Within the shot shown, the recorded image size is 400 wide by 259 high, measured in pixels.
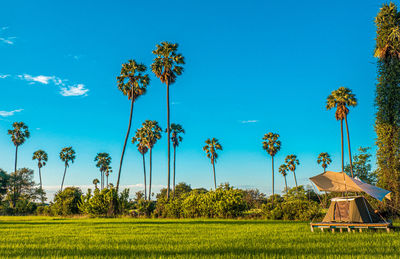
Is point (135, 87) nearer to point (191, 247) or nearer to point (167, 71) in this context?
point (167, 71)

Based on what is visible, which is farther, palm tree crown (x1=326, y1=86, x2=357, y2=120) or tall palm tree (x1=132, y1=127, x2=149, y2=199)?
tall palm tree (x1=132, y1=127, x2=149, y2=199)

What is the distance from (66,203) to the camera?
1683 inches

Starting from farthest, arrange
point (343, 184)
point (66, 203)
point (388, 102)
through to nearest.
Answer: point (66, 203)
point (388, 102)
point (343, 184)

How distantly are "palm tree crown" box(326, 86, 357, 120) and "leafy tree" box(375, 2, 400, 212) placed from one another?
670 inches

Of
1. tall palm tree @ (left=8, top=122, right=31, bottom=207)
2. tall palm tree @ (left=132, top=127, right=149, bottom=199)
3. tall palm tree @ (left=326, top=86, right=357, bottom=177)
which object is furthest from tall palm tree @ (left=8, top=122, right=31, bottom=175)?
tall palm tree @ (left=326, top=86, right=357, bottom=177)

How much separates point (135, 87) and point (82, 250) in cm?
3476

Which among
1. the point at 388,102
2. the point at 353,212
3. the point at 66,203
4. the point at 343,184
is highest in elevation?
the point at 388,102

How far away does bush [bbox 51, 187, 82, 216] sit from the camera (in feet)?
140

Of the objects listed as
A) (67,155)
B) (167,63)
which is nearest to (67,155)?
(67,155)

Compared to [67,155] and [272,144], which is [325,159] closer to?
[272,144]

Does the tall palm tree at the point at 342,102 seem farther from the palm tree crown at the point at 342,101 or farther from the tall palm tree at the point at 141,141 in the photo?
the tall palm tree at the point at 141,141

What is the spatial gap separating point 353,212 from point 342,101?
3059cm

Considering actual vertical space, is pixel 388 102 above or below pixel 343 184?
above

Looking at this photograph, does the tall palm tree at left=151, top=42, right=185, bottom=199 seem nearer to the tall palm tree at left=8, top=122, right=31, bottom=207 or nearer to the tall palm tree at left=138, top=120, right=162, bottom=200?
the tall palm tree at left=138, top=120, right=162, bottom=200
